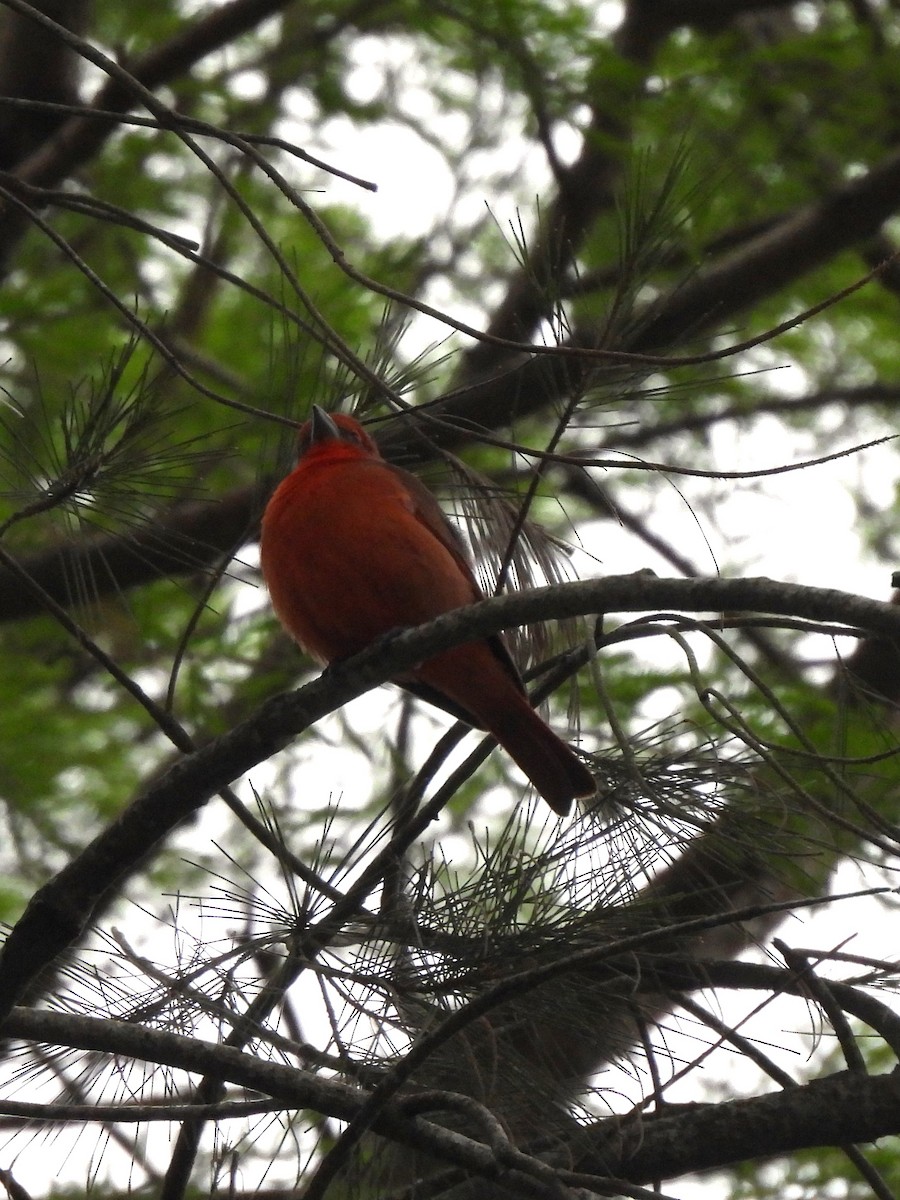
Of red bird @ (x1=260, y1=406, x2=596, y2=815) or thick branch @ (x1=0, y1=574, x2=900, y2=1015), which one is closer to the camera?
thick branch @ (x1=0, y1=574, x2=900, y2=1015)

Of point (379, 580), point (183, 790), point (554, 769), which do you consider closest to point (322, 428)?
point (379, 580)

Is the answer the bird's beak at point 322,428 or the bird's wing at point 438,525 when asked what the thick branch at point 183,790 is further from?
the bird's beak at point 322,428

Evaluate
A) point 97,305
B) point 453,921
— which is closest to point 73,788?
point 97,305

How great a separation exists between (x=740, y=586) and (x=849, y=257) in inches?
206

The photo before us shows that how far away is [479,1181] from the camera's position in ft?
9.40

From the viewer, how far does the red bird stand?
148 inches

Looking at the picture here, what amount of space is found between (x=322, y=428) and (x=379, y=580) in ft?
1.83

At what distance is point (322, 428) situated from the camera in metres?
4.06

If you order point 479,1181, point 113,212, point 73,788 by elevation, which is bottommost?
point 479,1181

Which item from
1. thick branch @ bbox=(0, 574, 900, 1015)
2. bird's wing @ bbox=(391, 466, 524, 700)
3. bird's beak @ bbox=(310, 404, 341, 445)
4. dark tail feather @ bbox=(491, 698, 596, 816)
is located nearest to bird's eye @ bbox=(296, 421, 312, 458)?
bird's beak @ bbox=(310, 404, 341, 445)

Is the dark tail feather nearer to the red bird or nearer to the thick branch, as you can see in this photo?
the red bird

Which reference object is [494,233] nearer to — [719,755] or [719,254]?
[719,254]

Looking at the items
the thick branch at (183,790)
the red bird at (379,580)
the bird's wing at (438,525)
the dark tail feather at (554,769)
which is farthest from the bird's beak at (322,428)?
the thick branch at (183,790)

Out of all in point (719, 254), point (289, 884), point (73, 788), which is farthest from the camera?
point (73, 788)
